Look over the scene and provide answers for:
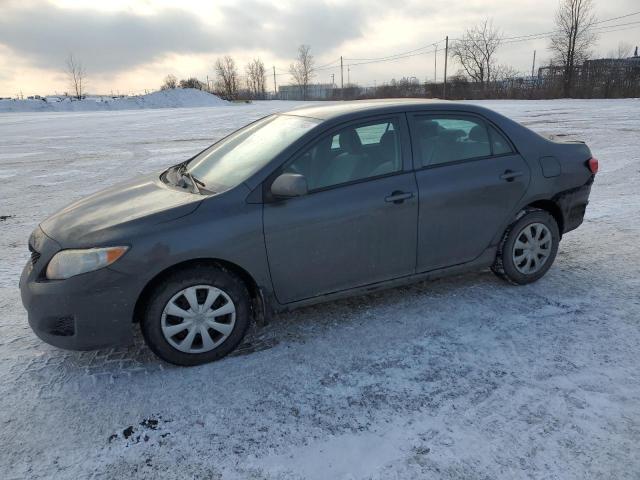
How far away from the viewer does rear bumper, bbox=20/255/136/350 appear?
276cm

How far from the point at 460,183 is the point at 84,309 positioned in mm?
2711

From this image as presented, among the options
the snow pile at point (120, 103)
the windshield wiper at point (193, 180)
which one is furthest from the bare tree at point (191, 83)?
the windshield wiper at point (193, 180)

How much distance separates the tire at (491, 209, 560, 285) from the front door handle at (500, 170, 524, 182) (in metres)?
0.34

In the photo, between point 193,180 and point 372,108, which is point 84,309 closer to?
point 193,180

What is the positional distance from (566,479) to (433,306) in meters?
1.74

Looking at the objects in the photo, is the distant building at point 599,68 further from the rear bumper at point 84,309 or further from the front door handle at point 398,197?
the rear bumper at point 84,309

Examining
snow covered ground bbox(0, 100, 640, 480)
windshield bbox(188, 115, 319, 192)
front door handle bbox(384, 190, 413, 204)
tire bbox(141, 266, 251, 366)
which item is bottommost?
snow covered ground bbox(0, 100, 640, 480)

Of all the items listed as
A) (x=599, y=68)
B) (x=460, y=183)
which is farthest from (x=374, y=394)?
(x=599, y=68)

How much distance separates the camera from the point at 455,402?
263 cm

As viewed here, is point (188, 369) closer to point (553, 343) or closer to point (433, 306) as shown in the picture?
point (433, 306)

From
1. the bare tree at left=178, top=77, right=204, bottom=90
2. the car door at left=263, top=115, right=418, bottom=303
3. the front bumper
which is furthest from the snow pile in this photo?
the car door at left=263, top=115, right=418, bottom=303

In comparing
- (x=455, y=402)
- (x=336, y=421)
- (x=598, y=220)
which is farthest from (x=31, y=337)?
(x=598, y=220)

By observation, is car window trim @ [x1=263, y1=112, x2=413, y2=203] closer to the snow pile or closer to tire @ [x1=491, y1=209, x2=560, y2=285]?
tire @ [x1=491, y1=209, x2=560, y2=285]

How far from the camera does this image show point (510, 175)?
12.4 ft
